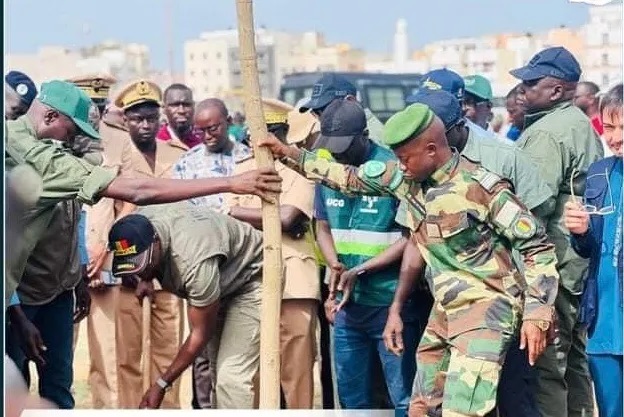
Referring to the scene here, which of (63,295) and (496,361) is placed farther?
(63,295)

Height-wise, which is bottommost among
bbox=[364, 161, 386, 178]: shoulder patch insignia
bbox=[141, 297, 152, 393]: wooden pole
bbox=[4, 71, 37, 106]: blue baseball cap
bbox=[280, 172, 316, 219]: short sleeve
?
bbox=[141, 297, 152, 393]: wooden pole

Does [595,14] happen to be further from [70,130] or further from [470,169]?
[70,130]

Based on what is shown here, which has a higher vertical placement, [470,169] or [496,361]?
[470,169]

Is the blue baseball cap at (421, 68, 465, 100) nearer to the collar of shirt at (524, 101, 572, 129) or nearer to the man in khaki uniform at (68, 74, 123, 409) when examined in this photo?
the collar of shirt at (524, 101, 572, 129)

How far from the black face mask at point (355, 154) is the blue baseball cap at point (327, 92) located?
0.80 metres

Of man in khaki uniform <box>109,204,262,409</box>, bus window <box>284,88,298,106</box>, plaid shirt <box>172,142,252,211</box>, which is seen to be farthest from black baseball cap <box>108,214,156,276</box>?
bus window <box>284,88,298,106</box>

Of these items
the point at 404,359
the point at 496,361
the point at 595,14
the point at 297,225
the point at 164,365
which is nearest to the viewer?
the point at 496,361

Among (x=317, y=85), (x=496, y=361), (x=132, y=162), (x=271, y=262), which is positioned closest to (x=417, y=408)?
(x=496, y=361)

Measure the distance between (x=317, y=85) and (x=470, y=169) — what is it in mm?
2158

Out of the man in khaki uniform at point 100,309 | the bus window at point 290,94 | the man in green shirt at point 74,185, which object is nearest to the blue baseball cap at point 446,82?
the man in green shirt at point 74,185

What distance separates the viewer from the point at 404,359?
6004 millimetres

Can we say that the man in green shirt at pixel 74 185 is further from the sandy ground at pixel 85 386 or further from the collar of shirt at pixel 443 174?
the sandy ground at pixel 85 386

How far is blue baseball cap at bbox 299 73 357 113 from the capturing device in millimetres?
6812

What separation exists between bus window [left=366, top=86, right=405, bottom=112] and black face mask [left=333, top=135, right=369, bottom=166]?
20.5 m
